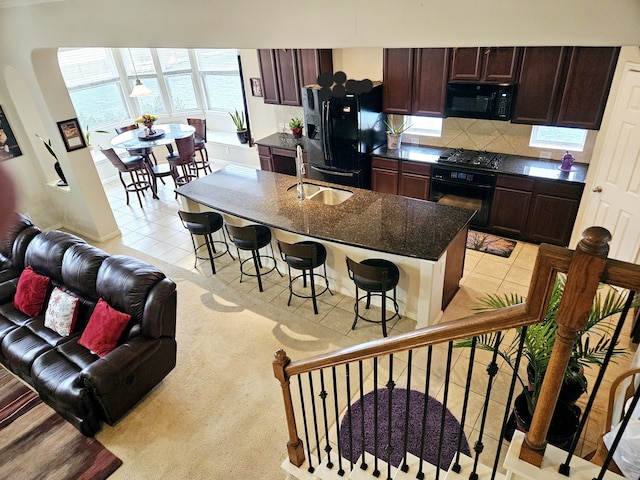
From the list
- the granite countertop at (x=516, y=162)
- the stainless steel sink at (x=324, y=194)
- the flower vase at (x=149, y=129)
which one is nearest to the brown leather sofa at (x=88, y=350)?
the stainless steel sink at (x=324, y=194)

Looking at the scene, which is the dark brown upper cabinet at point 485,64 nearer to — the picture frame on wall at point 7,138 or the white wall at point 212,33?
the white wall at point 212,33

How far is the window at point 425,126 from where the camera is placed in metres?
6.03

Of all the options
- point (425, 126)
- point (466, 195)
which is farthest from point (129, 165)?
point (466, 195)

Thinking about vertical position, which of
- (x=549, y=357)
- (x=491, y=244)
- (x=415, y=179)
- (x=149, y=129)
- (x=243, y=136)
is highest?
(x=149, y=129)

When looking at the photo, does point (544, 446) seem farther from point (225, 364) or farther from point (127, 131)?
point (127, 131)

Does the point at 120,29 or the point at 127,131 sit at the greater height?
the point at 120,29

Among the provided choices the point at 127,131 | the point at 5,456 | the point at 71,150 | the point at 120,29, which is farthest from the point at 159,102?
the point at 5,456

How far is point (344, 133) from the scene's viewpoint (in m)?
5.84

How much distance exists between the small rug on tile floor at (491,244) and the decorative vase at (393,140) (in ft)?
5.50

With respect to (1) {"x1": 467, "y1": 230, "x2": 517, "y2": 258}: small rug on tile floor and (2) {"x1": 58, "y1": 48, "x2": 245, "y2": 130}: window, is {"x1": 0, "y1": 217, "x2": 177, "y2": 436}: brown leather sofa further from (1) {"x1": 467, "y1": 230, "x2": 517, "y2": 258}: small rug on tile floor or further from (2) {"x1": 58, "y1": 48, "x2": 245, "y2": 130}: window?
(2) {"x1": 58, "y1": 48, "x2": 245, "y2": 130}: window

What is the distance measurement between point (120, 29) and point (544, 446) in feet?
14.4

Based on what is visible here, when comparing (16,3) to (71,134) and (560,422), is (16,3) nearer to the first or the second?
(71,134)

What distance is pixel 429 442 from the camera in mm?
3025

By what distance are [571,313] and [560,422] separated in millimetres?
1931
